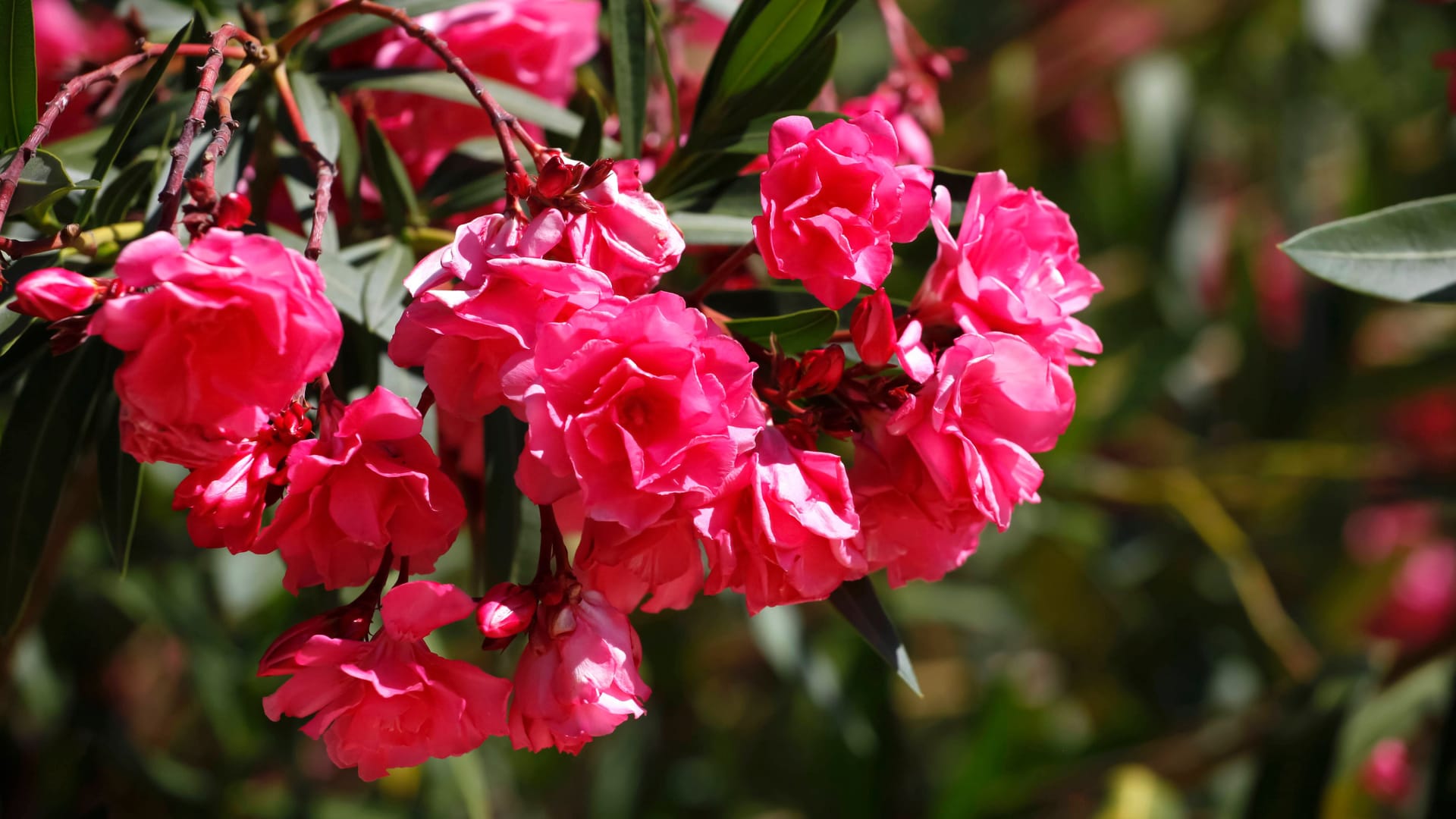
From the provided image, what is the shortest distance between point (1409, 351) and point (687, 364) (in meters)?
1.84

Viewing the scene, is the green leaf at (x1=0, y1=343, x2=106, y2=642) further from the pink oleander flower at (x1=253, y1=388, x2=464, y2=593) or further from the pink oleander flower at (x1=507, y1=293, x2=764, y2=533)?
the pink oleander flower at (x1=507, y1=293, x2=764, y2=533)

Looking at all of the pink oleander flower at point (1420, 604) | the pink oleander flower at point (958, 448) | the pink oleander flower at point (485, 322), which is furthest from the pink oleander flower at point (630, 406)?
the pink oleander flower at point (1420, 604)

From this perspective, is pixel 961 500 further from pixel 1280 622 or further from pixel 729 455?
pixel 1280 622

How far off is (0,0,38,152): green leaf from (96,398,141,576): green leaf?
186 millimetres

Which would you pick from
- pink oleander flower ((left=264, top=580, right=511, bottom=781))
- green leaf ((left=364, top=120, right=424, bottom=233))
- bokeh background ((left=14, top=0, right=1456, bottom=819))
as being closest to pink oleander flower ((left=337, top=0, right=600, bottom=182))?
green leaf ((left=364, top=120, right=424, bottom=233))

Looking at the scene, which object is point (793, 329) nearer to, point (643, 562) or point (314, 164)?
point (643, 562)

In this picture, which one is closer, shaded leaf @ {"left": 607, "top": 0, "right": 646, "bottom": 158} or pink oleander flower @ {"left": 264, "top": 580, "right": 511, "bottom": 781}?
pink oleander flower @ {"left": 264, "top": 580, "right": 511, "bottom": 781}

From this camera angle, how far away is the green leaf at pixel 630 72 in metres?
0.75

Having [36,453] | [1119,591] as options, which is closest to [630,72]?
[36,453]

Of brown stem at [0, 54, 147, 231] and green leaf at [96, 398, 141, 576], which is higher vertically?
brown stem at [0, 54, 147, 231]

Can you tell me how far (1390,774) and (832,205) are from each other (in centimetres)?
162

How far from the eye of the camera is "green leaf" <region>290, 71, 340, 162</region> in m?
0.70

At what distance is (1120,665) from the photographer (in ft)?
5.98

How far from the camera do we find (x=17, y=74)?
25.4 inches
